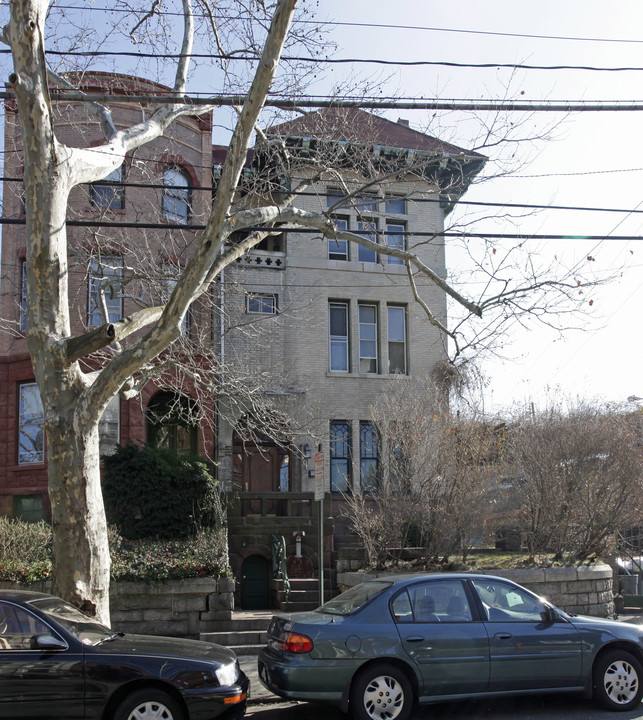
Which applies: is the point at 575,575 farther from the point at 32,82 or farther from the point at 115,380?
the point at 32,82

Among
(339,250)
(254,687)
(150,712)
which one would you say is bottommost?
(254,687)

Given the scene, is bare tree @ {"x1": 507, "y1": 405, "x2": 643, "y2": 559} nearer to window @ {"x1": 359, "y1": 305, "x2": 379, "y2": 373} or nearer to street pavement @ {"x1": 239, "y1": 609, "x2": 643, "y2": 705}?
street pavement @ {"x1": 239, "y1": 609, "x2": 643, "y2": 705}

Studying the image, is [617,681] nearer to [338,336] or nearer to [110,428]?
[110,428]

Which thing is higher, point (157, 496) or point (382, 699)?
point (157, 496)

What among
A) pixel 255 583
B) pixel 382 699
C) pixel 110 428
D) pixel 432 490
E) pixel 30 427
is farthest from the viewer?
pixel 30 427

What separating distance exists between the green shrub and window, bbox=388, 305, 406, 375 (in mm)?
11259

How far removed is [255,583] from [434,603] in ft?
27.5

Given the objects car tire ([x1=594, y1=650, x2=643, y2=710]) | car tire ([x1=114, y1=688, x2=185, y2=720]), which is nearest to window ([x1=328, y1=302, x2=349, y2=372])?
car tire ([x1=594, y1=650, x2=643, y2=710])

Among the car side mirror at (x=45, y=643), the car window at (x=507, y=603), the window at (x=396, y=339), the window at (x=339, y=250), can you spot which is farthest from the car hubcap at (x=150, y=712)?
the window at (x=339, y=250)

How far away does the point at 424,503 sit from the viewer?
12.9 m

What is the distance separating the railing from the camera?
51.3ft

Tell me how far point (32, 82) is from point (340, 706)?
734 cm

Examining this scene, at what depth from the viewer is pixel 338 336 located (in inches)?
832

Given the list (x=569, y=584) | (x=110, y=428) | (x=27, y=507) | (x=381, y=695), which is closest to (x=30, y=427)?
(x=27, y=507)
